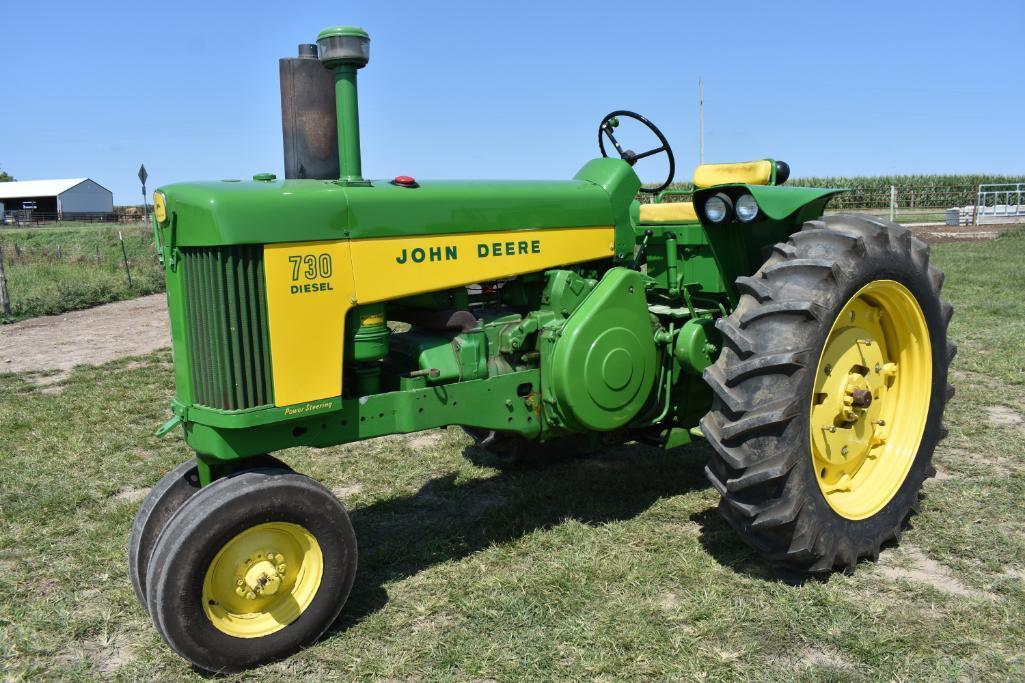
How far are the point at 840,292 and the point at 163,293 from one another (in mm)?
14120

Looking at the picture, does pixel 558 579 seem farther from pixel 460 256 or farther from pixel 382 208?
pixel 382 208

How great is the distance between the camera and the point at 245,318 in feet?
10.3

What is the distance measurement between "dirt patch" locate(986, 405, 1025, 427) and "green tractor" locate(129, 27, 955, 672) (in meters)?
1.94

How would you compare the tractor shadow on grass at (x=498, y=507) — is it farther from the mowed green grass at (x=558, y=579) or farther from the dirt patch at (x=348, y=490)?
the dirt patch at (x=348, y=490)

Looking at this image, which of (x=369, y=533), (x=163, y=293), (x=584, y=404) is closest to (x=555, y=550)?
(x=584, y=404)

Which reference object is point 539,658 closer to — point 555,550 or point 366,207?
point 555,550

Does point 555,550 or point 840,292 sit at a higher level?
point 840,292

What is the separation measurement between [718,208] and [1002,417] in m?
3.18

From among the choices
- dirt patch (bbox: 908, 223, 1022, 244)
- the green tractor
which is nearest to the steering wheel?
the green tractor

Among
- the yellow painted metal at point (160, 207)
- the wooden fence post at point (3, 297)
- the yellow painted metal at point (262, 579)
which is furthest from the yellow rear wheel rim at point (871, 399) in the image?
the wooden fence post at point (3, 297)

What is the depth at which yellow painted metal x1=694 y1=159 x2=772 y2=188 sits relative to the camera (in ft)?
15.4

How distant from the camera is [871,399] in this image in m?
3.87

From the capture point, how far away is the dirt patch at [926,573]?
139 inches

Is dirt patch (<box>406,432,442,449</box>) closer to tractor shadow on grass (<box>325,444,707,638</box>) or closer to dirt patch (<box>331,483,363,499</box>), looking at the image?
tractor shadow on grass (<box>325,444,707,638</box>)
